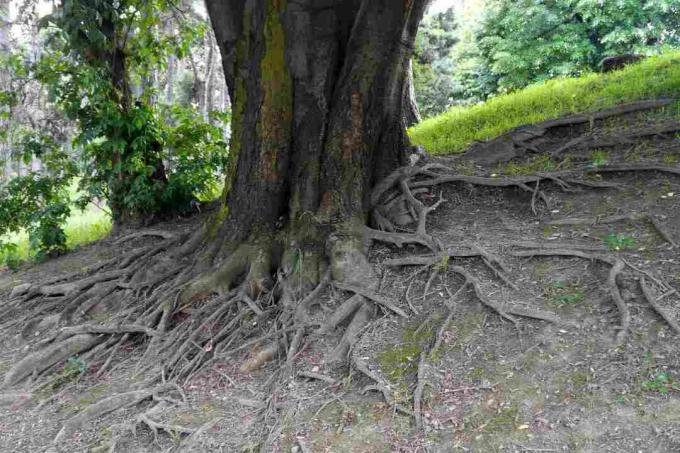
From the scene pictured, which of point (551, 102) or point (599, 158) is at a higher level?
point (551, 102)

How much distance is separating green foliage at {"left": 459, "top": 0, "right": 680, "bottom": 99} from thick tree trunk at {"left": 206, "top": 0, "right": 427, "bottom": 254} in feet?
45.2

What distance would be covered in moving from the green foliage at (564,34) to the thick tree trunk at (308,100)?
1379 centimetres

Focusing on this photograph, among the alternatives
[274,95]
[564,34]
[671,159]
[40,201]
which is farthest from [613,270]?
[564,34]

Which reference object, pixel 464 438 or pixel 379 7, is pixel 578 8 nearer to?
pixel 379 7

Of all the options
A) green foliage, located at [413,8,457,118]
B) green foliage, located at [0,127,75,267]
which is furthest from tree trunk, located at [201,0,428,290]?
green foliage, located at [413,8,457,118]

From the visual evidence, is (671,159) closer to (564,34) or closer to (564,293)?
(564,293)

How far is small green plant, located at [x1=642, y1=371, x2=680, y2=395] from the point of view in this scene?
377 centimetres

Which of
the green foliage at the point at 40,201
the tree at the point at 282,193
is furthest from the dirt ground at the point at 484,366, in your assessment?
the green foliage at the point at 40,201

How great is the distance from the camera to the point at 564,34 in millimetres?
18844

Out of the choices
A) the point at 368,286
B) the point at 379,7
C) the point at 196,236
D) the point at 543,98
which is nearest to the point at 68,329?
the point at 196,236

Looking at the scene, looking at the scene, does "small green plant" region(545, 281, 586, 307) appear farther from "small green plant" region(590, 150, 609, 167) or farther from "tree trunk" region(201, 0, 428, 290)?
"small green plant" region(590, 150, 609, 167)

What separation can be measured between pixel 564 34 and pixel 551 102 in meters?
10.6

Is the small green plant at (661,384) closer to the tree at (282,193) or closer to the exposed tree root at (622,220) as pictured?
the exposed tree root at (622,220)

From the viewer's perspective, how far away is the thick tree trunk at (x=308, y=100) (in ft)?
19.4
